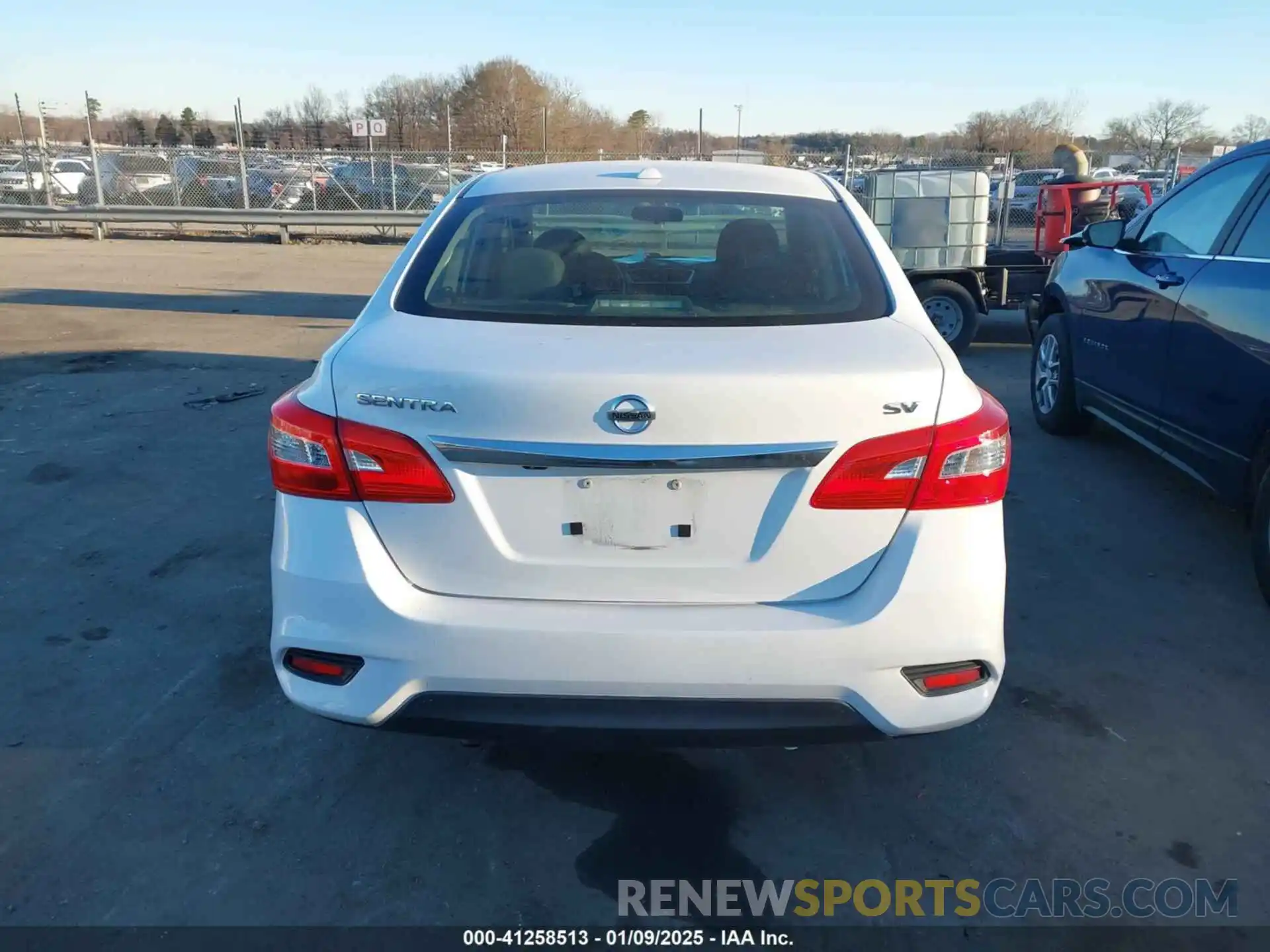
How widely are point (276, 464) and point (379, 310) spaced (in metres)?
0.57

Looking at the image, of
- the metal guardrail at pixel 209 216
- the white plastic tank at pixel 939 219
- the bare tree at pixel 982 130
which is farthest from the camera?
the bare tree at pixel 982 130

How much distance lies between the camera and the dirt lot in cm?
258

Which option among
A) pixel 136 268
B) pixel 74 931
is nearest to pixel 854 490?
pixel 74 931

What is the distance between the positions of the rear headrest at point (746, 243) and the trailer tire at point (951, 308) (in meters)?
6.14

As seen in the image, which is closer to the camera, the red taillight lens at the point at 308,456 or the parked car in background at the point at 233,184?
the red taillight lens at the point at 308,456

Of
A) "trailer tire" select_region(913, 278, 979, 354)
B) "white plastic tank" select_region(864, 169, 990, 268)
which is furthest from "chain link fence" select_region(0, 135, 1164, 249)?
"trailer tire" select_region(913, 278, 979, 354)

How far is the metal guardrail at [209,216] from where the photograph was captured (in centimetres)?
2097

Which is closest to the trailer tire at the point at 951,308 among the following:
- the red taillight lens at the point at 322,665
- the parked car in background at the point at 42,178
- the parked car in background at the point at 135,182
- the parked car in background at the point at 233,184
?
the red taillight lens at the point at 322,665

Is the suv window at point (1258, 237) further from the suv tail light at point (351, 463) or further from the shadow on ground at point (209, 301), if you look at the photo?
the shadow on ground at point (209, 301)

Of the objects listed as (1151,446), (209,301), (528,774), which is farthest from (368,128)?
(528,774)

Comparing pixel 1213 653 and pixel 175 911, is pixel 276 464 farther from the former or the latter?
pixel 1213 653

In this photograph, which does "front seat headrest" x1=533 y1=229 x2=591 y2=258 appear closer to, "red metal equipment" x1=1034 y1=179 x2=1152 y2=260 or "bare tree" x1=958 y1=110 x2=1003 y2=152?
"red metal equipment" x1=1034 y1=179 x2=1152 y2=260

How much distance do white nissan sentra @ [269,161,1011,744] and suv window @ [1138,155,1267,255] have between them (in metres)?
3.06

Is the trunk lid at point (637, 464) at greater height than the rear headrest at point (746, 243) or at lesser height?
lesser
